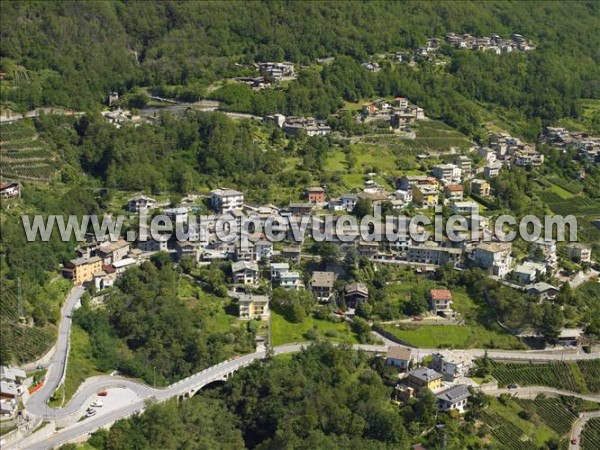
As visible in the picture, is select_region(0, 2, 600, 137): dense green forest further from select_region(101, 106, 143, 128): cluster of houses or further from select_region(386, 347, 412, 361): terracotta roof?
select_region(386, 347, 412, 361): terracotta roof

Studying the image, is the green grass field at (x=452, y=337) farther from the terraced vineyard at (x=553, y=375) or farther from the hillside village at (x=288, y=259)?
the terraced vineyard at (x=553, y=375)

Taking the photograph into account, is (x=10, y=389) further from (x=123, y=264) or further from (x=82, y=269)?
(x=123, y=264)

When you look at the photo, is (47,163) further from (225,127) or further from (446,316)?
(446,316)

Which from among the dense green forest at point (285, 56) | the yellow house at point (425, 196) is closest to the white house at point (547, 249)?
the yellow house at point (425, 196)

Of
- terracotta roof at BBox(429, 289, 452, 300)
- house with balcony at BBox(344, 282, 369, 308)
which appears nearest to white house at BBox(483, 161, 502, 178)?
terracotta roof at BBox(429, 289, 452, 300)

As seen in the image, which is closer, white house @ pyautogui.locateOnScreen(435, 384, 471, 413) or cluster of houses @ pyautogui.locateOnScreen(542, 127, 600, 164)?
white house @ pyautogui.locateOnScreen(435, 384, 471, 413)
